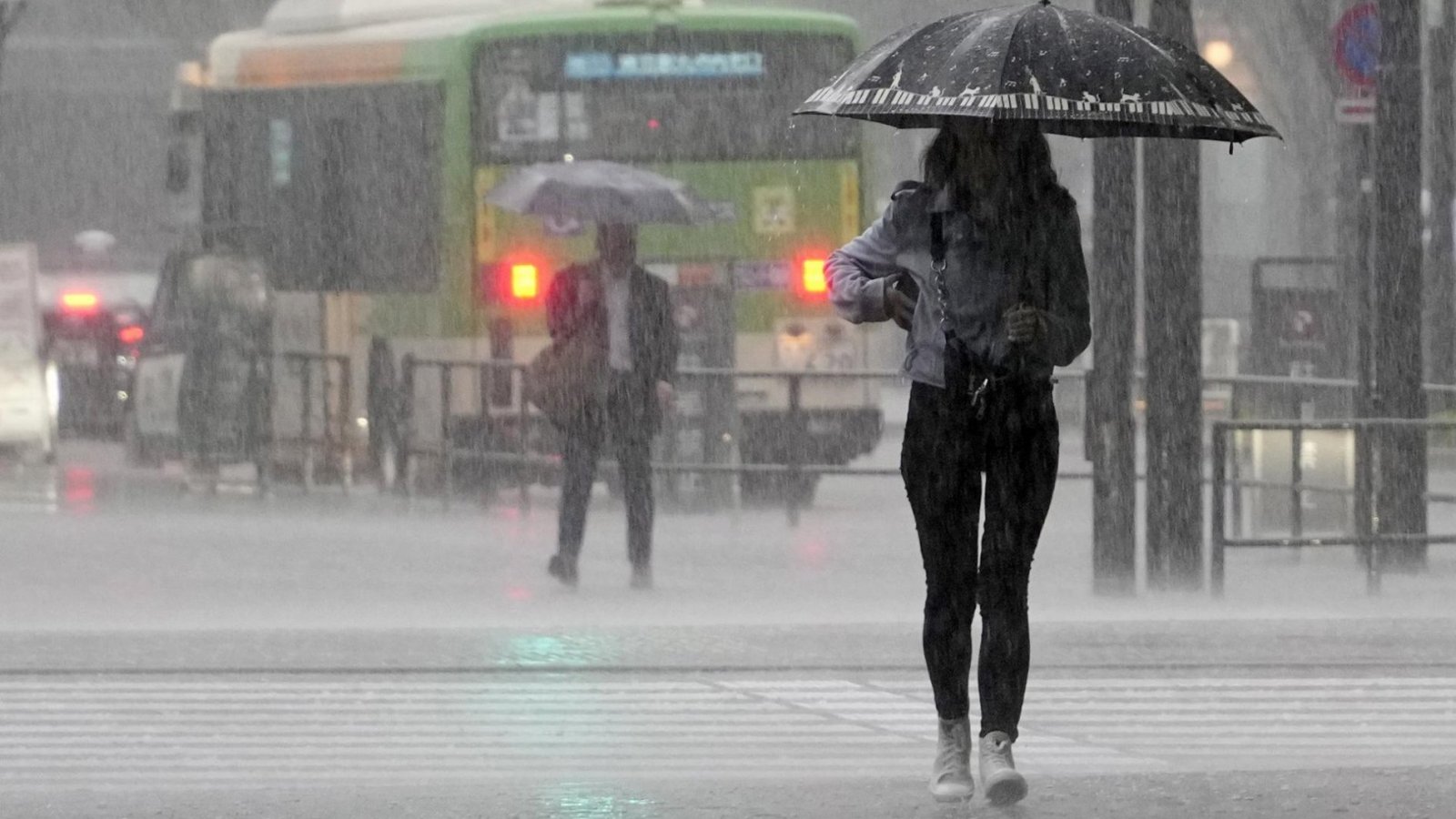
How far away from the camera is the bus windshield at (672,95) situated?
67.1 feet

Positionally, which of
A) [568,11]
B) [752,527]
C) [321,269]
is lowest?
[752,527]

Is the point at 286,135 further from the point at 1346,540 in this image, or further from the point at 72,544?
the point at 1346,540

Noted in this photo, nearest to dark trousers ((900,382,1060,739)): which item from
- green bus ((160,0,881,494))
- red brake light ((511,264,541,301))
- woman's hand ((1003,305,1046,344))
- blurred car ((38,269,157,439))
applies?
woman's hand ((1003,305,1046,344))

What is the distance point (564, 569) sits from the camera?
13344 millimetres

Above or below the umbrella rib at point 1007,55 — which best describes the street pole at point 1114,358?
below

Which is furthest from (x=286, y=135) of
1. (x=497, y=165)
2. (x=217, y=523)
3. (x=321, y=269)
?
(x=217, y=523)

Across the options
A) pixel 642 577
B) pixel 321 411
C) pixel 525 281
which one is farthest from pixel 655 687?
pixel 321 411

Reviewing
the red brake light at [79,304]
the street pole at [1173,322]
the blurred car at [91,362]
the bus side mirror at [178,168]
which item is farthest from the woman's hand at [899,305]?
the red brake light at [79,304]

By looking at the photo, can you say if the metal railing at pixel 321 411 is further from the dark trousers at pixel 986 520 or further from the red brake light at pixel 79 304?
the dark trousers at pixel 986 520

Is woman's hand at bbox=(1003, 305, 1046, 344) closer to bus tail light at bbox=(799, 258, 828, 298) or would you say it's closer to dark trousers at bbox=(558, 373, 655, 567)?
dark trousers at bbox=(558, 373, 655, 567)

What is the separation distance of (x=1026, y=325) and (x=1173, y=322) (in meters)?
6.36

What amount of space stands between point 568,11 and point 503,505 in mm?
3427

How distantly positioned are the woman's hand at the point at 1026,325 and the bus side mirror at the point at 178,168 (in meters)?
16.9

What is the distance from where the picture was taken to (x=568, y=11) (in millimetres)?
20453
